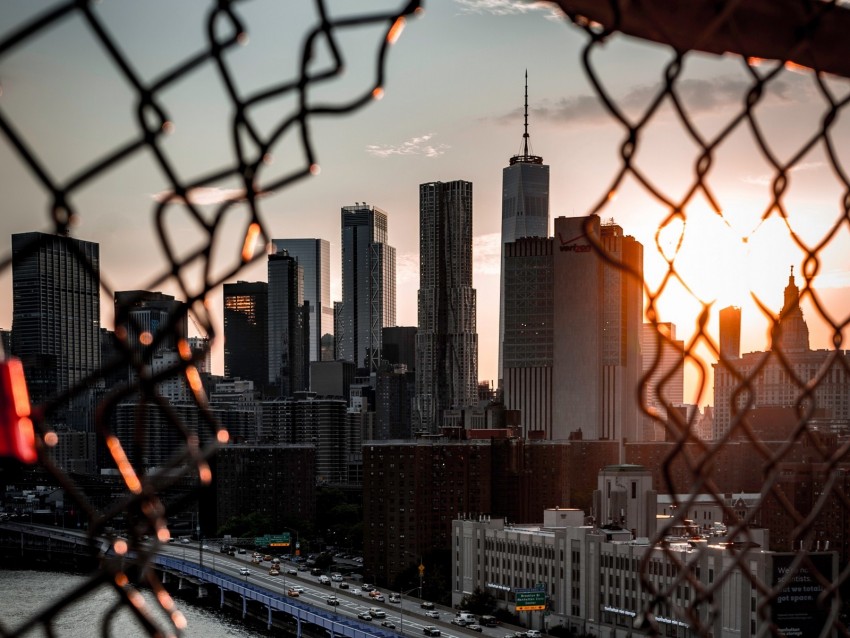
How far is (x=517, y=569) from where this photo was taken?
1509cm

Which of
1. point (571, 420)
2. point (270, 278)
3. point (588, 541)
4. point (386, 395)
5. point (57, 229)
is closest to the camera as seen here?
point (57, 229)

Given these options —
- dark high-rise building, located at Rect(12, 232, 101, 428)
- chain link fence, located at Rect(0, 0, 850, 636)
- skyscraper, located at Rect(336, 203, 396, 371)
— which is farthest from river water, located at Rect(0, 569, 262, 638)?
skyscraper, located at Rect(336, 203, 396, 371)

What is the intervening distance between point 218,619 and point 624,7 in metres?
19.5

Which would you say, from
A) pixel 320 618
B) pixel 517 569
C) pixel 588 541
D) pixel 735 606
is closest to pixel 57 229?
pixel 735 606

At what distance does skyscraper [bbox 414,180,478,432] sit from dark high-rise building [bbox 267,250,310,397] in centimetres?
771

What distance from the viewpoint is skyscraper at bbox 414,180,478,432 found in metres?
42.9

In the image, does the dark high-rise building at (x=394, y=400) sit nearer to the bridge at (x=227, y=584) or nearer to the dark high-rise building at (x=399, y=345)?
the dark high-rise building at (x=399, y=345)

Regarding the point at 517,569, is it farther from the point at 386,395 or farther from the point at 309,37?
the point at 386,395

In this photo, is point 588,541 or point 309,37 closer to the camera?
point 309,37

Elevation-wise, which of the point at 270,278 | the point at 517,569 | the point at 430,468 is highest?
the point at 270,278

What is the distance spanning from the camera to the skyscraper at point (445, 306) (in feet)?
141

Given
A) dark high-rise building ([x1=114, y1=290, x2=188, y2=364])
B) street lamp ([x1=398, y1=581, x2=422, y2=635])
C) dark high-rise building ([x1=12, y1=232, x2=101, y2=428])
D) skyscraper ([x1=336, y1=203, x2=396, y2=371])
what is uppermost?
skyscraper ([x1=336, y1=203, x2=396, y2=371])

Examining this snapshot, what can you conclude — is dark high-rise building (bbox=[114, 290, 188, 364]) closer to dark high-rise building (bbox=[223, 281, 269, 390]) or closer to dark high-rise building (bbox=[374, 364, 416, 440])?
dark high-rise building (bbox=[374, 364, 416, 440])

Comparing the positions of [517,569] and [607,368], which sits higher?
[607,368]
